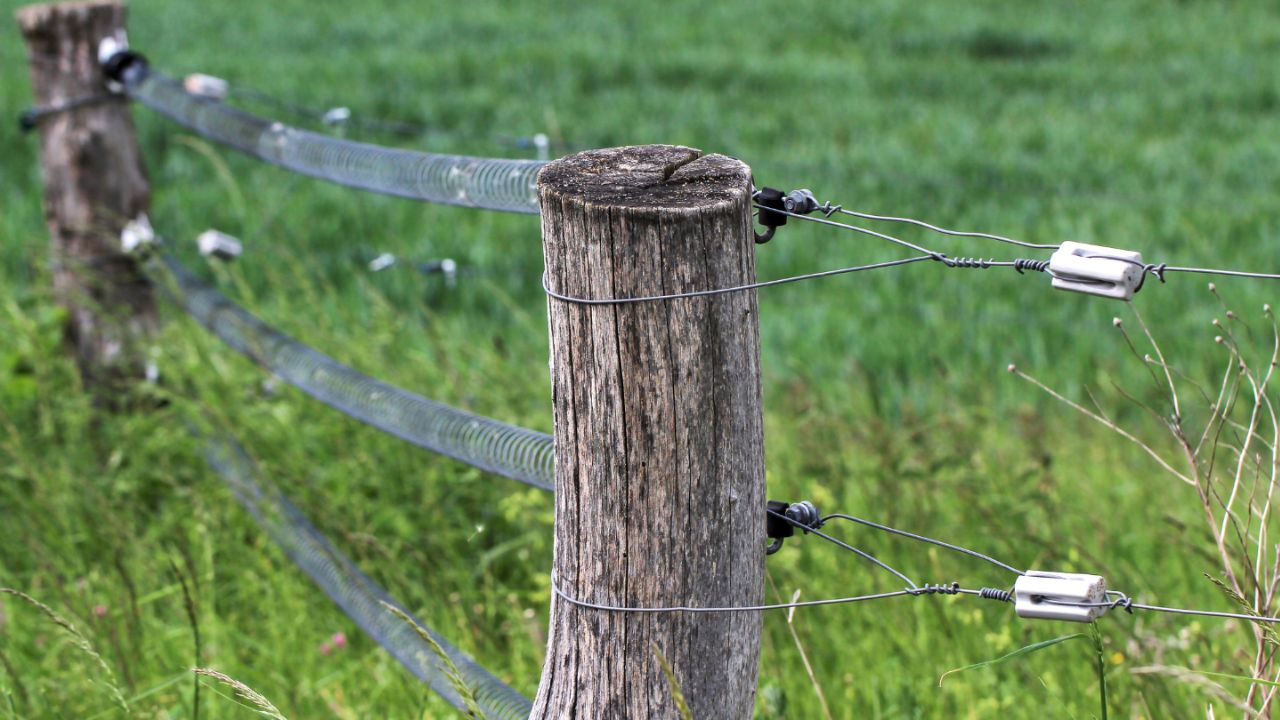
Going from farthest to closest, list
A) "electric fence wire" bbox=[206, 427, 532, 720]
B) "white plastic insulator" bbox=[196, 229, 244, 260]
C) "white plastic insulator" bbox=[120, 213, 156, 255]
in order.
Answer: "white plastic insulator" bbox=[120, 213, 156, 255] < "white plastic insulator" bbox=[196, 229, 244, 260] < "electric fence wire" bbox=[206, 427, 532, 720]

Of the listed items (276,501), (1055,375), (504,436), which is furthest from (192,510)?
(1055,375)

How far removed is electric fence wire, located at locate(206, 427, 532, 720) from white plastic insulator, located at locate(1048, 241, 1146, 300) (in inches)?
39.9

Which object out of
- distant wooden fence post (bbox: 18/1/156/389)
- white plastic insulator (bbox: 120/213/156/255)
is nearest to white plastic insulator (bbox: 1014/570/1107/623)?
white plastic insulator (bbox: 120/213/156/255)

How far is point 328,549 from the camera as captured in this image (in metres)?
2.89

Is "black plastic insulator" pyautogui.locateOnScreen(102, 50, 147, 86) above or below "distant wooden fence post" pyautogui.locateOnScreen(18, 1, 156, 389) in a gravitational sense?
above

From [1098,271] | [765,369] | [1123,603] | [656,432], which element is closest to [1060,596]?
[1123,603]

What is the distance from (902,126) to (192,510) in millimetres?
8295

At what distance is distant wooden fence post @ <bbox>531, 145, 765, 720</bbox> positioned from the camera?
4.88 ft

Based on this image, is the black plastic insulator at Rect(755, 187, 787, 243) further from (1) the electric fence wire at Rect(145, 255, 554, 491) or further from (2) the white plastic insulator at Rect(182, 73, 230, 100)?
(2) the white plastic insulator at Rect(182, 73, 230, 100)

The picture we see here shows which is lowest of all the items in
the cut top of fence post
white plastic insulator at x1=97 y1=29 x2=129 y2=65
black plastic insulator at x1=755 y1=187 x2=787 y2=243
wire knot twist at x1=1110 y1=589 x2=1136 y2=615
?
wire knot twist at x1=1110 y1=589 x2=1136 y2=615

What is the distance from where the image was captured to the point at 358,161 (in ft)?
9.56

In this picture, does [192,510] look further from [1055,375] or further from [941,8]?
[941,8]

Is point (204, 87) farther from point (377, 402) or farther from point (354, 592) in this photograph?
point (354, 592)

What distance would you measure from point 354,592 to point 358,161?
0.95m
